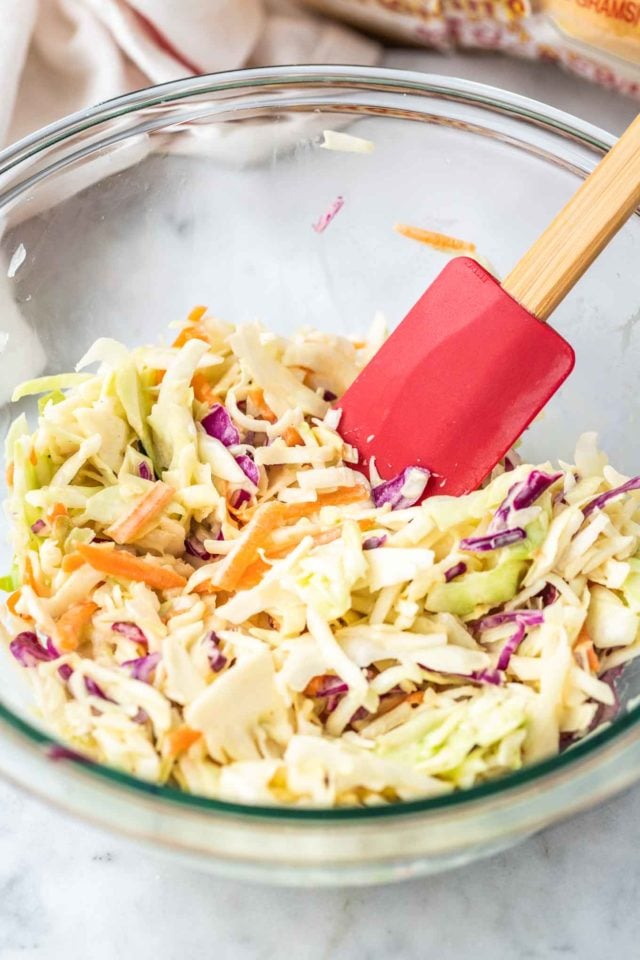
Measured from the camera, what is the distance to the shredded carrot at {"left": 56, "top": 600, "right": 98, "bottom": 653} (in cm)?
154

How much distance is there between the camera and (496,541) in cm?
158

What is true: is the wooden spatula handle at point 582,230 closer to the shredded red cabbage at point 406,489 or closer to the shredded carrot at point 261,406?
the shredded red cabbage at point 406,489

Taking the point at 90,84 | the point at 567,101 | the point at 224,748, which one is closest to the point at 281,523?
the point at 224,748

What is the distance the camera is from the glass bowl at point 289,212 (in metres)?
1.93

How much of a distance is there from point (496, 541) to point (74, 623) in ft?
2.13

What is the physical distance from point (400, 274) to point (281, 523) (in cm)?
72

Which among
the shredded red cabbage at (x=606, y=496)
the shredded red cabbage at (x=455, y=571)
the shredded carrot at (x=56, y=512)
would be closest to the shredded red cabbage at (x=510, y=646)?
the shredded red cabbage at (x=455, y=571)

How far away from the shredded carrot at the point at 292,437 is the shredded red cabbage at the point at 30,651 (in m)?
0.53

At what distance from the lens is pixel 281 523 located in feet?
5.53

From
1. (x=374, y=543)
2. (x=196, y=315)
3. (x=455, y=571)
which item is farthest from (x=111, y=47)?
(x=455, y=571)

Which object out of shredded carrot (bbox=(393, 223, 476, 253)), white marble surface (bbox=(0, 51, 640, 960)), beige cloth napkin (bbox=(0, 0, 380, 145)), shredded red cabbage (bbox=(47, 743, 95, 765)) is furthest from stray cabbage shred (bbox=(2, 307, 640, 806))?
beige cloth napkin (bbox=(0, 0, 380, 145))

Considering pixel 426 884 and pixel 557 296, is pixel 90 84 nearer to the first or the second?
pixel 557 296

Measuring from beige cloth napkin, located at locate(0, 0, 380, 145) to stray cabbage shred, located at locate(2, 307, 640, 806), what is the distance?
824mm

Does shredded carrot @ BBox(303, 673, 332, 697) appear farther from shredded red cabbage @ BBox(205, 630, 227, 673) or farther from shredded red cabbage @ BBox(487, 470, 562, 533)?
shredded red cabbage @ BBox(487, 470, 562, 533)
